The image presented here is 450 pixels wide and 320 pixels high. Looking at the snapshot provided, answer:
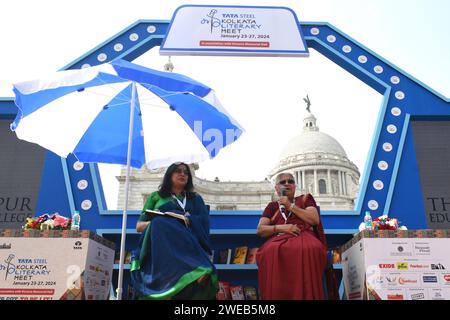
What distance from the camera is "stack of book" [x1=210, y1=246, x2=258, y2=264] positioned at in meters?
4.91

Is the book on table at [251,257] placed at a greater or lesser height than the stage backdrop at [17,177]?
lesser

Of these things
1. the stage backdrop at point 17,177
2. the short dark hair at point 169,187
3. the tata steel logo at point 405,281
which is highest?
the stage backdrop at point 17,177

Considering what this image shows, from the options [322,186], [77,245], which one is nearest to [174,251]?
[77,245]

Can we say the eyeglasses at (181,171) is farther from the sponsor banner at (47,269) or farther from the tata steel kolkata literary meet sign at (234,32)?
the tata steel kolkata literary meet sign at (234,32)

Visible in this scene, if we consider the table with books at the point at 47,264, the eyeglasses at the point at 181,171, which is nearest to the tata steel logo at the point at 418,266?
the eyeglasses at the point at 181,171

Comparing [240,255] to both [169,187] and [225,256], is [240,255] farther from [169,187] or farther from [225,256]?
[169,187]

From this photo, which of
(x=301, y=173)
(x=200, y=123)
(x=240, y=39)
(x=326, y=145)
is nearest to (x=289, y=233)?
(x=200, y=123)

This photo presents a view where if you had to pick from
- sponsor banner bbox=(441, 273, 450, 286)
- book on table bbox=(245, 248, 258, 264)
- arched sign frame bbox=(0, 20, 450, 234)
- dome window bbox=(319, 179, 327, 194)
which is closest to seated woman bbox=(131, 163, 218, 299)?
arched sign frame bbox=(0, 20, 450, 234)

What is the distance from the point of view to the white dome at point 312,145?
171 ft

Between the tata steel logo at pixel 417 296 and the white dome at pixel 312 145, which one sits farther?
the white dome at pixel 312 145

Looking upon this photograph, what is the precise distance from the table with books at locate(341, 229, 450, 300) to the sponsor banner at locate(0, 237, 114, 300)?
2.35 metres

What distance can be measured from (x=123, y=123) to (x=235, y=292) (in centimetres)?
226

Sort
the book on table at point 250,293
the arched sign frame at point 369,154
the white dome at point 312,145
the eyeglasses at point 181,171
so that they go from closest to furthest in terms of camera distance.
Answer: the eyeglasses at point 181,171 < the book on table at point 250,293 < the arched sign frame at point 369,154 < the white dome at point 312,145

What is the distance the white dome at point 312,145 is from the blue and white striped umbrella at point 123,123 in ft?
159
